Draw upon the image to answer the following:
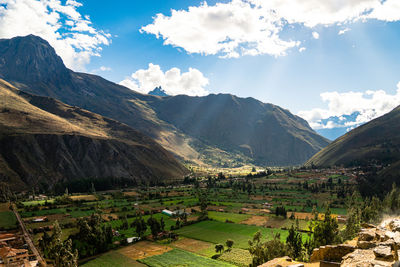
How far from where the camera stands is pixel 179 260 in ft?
232

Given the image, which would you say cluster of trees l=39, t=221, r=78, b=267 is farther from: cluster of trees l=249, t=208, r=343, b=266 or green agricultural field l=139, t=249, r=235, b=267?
cluster of trees l=249, t=208, r=343, b=266

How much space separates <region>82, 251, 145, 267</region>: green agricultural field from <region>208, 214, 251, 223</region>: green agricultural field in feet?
183

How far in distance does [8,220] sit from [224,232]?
83446 millimetres

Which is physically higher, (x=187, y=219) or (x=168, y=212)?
(x=168, y=212)

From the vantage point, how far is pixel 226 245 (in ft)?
273

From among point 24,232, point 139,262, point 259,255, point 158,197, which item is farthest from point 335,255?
point 158,197

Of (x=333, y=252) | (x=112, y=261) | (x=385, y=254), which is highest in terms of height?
(x=385, y=254)

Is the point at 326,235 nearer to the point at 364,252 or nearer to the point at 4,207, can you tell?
the point at 364,252

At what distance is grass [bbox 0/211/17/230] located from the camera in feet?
294

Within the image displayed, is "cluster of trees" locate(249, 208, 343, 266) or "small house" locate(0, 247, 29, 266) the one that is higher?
"cluster of trees" locate(249, 208, 343, 266)

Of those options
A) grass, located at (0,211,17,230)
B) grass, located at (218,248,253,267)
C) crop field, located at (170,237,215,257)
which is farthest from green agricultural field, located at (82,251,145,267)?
grass, located at (0,211,17,230)

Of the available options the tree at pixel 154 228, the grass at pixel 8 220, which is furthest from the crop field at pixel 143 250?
the grass at pixel 8 220

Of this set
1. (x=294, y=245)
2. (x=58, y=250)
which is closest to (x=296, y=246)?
(x=294, y=245)

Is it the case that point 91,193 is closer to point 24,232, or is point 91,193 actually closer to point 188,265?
point 24,232
